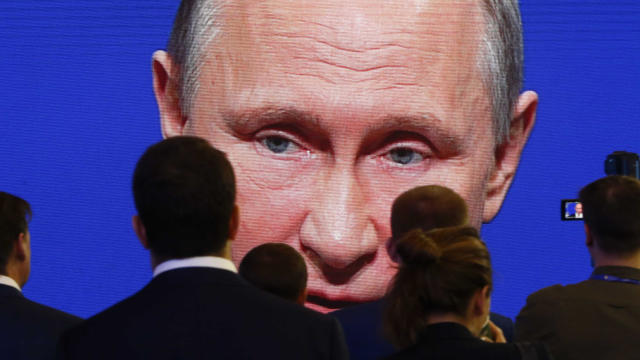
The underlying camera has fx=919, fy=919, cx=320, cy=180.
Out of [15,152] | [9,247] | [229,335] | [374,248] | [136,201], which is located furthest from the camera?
[15,152]

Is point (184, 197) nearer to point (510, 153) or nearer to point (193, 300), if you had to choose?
point (193, 300)

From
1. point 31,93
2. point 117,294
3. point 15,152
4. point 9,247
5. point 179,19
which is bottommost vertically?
point 117,294

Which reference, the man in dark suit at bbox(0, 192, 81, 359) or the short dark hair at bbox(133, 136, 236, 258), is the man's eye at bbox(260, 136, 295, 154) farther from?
the short dark hair at bbox(133, 136, 236, 258)

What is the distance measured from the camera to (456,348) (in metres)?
1.64

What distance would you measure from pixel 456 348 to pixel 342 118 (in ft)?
6.32

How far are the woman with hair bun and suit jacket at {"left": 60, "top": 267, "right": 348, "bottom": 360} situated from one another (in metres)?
0.18

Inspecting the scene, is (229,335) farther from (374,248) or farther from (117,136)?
(117,136)

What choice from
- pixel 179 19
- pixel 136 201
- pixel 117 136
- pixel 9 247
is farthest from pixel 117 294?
pixel 136 201

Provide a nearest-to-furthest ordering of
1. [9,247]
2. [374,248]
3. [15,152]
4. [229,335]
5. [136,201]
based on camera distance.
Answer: [229,335]
[136,201]
[9,247]
[374,248]
[15,152]

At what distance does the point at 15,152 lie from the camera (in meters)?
3.78

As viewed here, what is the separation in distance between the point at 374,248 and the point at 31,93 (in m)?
1.55

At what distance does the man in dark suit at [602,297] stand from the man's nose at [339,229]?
1.32 metres

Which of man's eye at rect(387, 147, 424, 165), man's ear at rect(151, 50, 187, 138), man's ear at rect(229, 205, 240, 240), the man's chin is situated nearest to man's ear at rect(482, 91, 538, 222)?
man's eye at rect(387, 147, 424, 165)

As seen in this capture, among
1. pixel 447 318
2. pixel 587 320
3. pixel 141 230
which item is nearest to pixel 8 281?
pixel 141 230
